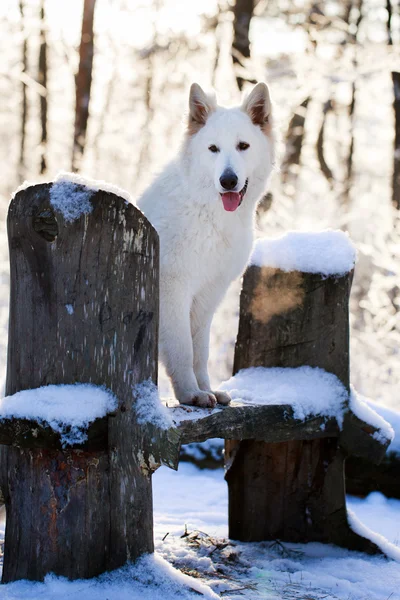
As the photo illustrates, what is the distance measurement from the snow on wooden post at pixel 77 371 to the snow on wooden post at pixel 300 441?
5.30ft

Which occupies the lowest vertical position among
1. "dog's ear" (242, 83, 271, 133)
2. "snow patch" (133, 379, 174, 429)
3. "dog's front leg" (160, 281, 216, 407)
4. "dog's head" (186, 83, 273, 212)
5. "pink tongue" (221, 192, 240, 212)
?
"snow patch" (133, 379, 174, 429)

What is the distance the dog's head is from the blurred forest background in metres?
0.20

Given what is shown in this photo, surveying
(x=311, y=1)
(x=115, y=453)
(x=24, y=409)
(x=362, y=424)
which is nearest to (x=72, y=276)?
(x=24, y=409)

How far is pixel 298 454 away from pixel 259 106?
2.11 meters

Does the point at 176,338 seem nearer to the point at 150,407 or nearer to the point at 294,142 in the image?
the point at 150,407

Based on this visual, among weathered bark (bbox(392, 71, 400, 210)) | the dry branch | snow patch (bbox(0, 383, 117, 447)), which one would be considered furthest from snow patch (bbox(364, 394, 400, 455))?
the dry branch

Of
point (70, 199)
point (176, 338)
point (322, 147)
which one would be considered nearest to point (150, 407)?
point (70, 199)

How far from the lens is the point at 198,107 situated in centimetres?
402

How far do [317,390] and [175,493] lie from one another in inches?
70.2

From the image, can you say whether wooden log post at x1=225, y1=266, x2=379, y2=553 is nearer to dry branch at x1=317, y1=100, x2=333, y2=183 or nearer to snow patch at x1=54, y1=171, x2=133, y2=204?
snow patch at x1=54, y1=171, x2=133, y2=204

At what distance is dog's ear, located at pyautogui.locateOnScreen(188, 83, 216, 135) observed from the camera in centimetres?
400

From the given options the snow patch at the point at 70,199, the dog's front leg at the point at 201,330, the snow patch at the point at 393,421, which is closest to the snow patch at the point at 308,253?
the dog's front leg at the point at 201,330

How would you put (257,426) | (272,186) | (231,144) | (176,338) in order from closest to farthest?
1. (257,426)
2. (176,338)
3. (231,144)
4. (272,186)

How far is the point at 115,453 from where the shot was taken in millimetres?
2439
